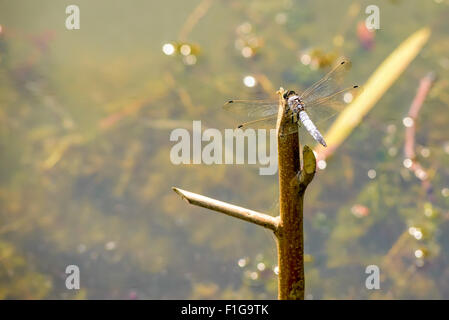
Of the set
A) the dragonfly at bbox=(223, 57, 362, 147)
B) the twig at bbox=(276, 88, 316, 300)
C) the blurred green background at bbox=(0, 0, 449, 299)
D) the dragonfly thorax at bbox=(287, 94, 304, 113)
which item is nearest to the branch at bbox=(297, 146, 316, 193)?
the twig at bbox=(276, 88, 316, 300)

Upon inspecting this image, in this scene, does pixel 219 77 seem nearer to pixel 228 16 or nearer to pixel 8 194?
pixel 228 16

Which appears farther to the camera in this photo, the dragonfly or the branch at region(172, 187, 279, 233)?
the dragonfly

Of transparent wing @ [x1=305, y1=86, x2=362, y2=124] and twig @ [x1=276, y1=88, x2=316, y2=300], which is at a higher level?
transparent wing @ [x1=305, y1=86, x2=362, y2=124]

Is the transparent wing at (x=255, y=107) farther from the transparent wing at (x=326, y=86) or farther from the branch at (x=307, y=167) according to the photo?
the branch at (x=307, y=167)

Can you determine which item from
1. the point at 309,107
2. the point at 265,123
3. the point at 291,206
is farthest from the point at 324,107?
the point at 291,206

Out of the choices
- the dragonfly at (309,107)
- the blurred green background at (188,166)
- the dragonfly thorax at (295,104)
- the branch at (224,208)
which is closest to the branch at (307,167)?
the branch at (224,208)

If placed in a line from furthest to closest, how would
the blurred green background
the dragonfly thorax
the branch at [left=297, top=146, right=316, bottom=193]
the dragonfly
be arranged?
the blurred green background, the dragonfly, the dragonfly thorax, the branch at [left=297, top=146, right=316, bottom=193]

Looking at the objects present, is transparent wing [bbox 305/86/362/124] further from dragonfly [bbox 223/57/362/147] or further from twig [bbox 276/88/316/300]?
twig [bbox 276/88/316/300]
